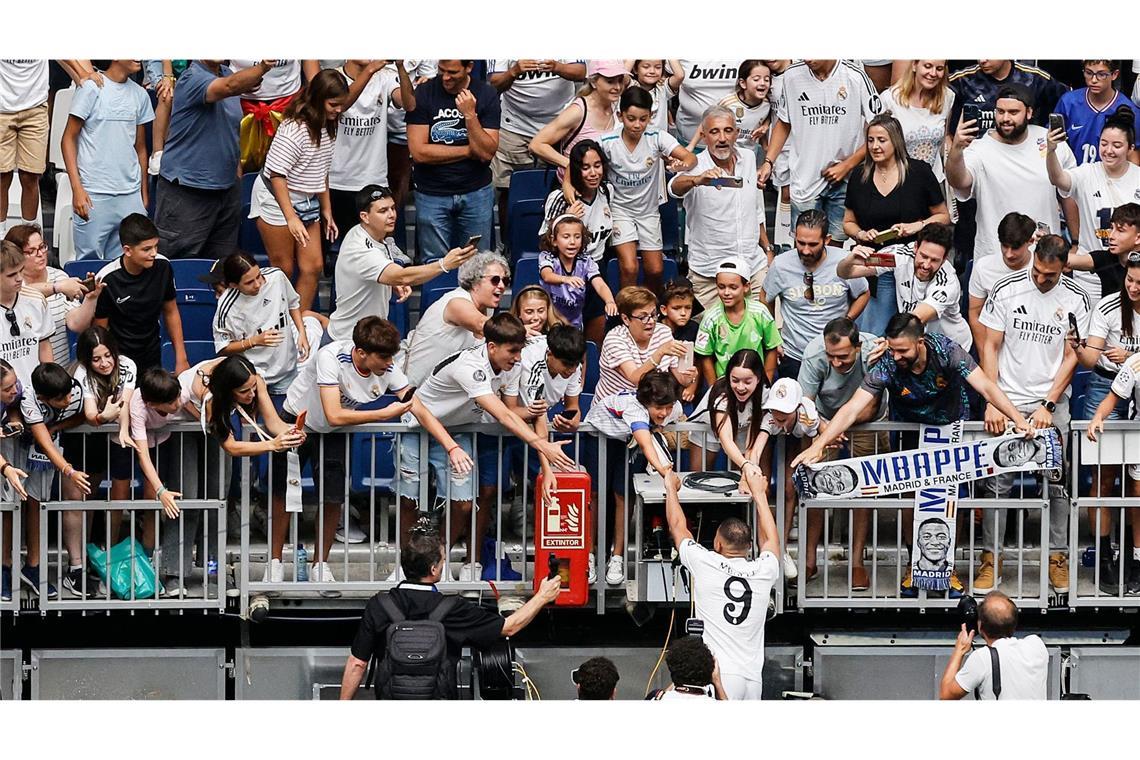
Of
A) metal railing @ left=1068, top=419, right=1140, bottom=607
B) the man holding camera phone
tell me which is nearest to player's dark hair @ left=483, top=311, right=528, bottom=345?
the man holding camera phone

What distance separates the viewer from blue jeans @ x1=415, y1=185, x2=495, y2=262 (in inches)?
533

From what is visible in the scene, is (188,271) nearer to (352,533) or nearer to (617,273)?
(352,533)

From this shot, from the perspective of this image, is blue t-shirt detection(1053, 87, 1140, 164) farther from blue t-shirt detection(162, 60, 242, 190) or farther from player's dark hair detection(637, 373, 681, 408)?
blue t-shirt detection(162, 60, 242, 190)

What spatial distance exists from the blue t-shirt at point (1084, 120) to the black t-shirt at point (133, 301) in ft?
19.3

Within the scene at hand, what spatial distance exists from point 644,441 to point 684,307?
1062 mm

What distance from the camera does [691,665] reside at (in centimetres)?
1108

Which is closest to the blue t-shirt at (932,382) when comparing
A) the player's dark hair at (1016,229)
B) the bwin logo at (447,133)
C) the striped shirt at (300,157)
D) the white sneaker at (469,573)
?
the player's dark hair at (1016,229)

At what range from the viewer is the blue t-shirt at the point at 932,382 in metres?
12.2

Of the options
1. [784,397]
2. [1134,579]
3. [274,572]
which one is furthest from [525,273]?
[1134,579]

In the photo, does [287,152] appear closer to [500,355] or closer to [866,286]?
[500,355]

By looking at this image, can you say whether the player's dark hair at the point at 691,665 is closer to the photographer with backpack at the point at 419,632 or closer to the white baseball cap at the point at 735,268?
the photographer with backpack at the point at 419,632

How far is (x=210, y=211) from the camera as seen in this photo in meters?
13.6

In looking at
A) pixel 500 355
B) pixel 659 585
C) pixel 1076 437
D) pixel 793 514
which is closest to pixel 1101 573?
pixel 1076 437

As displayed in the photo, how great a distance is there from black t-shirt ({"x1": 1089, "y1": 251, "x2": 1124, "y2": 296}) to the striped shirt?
490cm
